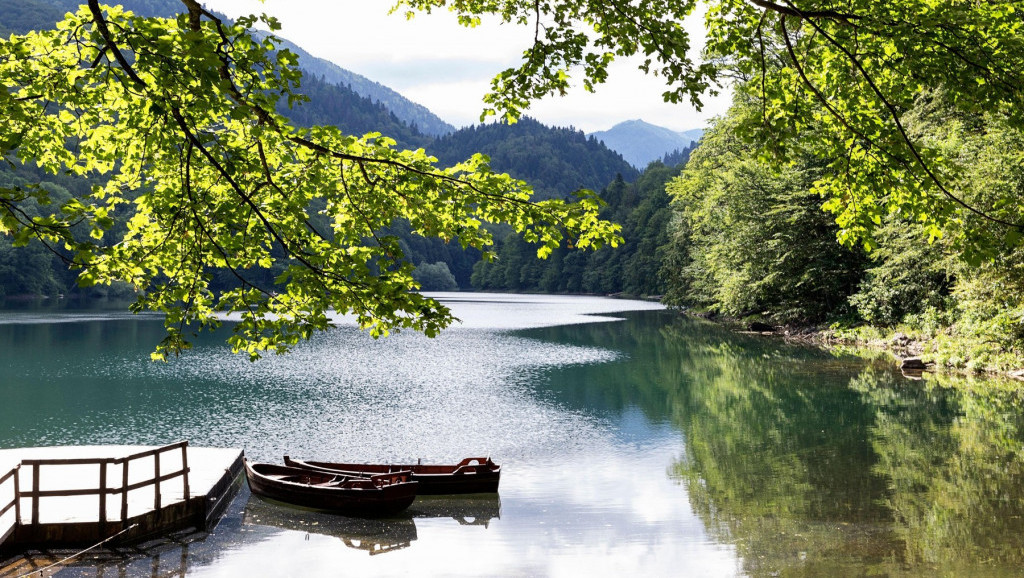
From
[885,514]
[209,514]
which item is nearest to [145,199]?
[209,514]

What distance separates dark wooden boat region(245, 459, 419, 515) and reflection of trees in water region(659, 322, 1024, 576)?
570 cm

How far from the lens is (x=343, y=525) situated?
13719mm

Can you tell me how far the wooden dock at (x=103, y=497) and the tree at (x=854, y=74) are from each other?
888 centimetres

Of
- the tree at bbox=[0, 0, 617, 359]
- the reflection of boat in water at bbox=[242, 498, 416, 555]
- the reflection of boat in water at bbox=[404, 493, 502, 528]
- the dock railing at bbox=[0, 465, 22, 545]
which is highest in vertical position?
the tree at bbox=[0, 0, 617, 359]

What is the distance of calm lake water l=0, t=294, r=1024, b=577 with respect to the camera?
461 inches

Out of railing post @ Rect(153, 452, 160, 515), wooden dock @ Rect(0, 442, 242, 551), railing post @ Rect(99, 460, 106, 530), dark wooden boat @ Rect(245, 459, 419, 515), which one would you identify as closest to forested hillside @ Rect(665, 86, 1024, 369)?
dark wooden boat @ Rect(245, 459, 419, 515)

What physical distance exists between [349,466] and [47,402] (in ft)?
49.4

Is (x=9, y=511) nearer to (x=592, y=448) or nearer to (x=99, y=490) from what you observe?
(x=99, y=490)

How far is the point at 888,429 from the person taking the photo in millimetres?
19828

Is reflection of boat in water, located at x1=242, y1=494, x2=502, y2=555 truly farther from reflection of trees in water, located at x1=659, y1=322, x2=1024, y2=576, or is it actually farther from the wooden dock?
reflection of trees in water, located at x1=659, y1=322, x2=1024, y2=576

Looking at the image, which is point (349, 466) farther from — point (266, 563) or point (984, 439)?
point (984, 439)

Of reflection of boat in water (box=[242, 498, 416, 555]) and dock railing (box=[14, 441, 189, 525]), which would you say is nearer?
dock railing (box=[14, 441, 189, 525])

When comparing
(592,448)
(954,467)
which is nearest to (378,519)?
(592,448)

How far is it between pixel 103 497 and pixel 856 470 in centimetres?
1472
